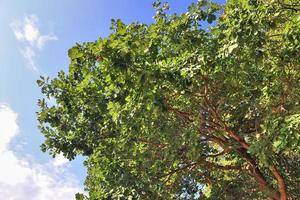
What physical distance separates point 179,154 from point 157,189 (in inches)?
59.6

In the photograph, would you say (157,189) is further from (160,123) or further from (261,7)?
(261,7)

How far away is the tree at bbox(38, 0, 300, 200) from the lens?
A: 818cm

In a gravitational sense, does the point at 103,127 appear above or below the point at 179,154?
above

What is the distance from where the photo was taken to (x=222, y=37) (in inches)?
360

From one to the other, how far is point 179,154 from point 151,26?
3.79 metres

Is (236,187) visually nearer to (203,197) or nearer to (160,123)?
(203,197)

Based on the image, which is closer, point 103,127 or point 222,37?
point 222,37

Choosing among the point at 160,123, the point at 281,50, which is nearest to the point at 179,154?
the point at 160,123

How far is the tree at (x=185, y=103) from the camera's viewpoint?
8.18 m

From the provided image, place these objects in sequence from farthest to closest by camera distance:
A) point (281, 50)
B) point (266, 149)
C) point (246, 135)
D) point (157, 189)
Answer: point (246, 135), point (157, 189), point (281, 50), point (266, 149)

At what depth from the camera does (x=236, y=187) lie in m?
13.2

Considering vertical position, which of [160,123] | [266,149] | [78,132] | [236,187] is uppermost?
[78,132]

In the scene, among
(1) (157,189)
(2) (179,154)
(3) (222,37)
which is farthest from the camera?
(1) (157,189)

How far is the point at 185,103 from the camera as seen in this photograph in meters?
11.1
